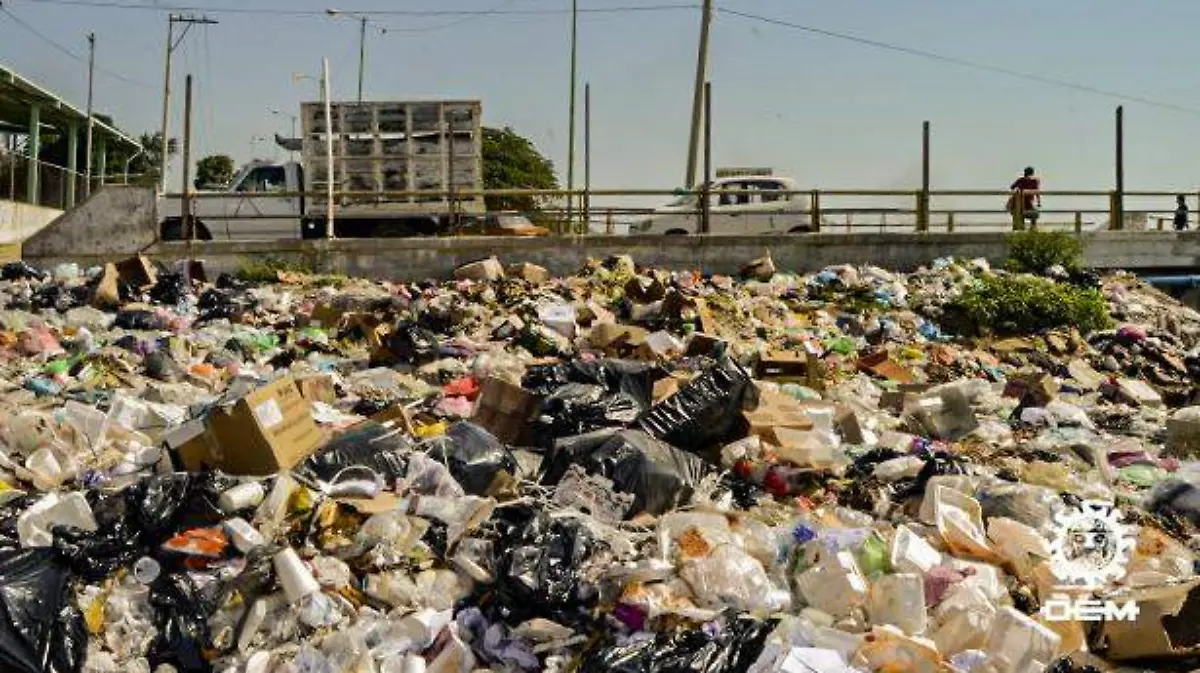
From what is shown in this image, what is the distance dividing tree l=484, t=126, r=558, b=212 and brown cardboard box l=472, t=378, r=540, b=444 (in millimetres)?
31518

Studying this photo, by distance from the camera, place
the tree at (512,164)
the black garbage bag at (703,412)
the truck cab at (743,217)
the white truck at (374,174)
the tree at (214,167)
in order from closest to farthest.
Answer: the black garbage bag at (703,412) < the white truck at (374,174) < the truck cab at (743,217) < the tree at (512,164) < the tree at (214,167)

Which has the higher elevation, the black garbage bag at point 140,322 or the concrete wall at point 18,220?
the concrete wall at point 18,220

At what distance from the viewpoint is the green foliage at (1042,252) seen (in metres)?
14.1

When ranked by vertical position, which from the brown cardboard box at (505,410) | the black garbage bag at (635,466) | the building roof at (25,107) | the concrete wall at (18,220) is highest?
the building roof at (25,107)

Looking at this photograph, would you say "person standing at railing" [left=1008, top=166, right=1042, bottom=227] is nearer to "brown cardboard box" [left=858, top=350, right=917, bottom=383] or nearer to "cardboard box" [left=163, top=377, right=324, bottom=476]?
"brown cardboard box" [left=858, top=350, right=917, bottom=383]

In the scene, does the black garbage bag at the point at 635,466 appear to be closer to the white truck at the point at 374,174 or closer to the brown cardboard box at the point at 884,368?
the brown cardboard box at the point at 884,368

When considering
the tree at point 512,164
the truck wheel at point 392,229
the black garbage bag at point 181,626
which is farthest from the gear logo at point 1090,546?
the tree at point 512,164

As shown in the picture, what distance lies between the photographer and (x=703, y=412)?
6043 millimetres

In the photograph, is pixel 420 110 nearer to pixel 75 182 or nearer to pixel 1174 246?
pixel 1174 246

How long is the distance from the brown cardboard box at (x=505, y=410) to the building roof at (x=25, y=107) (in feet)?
56.4

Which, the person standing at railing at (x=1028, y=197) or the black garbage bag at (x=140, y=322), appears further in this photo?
the person standing at railing at (x=1028, y=197)

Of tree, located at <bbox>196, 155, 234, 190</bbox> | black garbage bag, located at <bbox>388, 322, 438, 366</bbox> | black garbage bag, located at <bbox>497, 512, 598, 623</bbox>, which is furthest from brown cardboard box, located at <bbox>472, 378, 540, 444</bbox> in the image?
tree, located at <bbox>196, 155, 234, 190</bbox>

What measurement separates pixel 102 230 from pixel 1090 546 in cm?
1227

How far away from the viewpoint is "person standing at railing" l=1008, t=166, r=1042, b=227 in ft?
Result: 50.5
